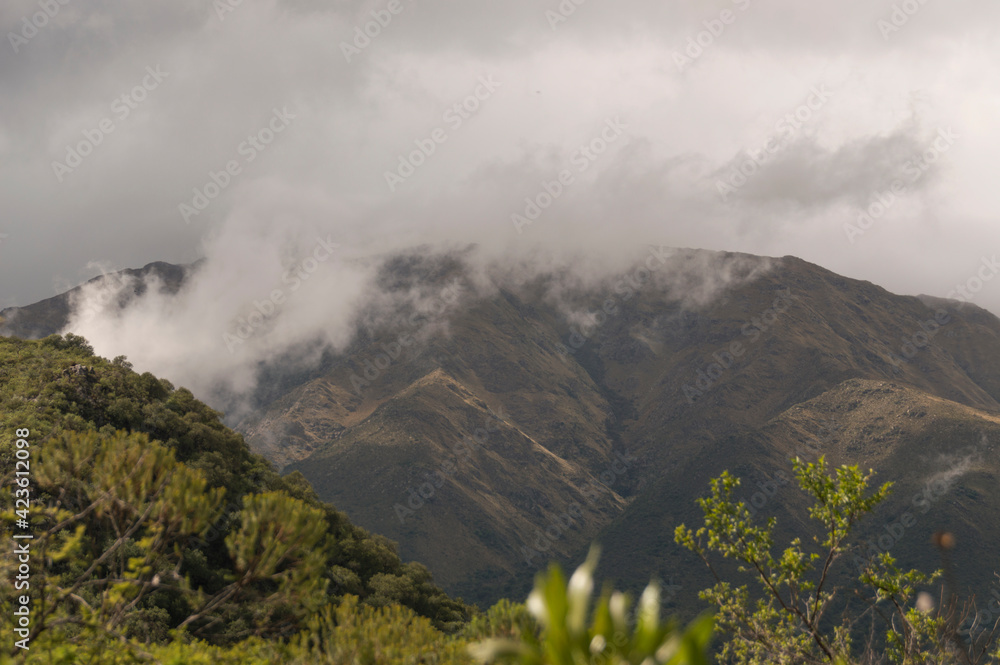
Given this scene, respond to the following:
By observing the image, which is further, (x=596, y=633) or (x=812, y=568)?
(x=812, y=568)

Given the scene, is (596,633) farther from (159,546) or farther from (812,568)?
(812,568)

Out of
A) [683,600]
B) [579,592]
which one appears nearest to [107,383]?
[579,592]

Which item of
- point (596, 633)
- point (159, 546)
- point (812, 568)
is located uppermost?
point (159, 546)

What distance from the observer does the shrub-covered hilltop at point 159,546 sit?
15.4 m

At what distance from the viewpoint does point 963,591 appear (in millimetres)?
141750

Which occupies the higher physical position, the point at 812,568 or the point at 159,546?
the point at 159,546

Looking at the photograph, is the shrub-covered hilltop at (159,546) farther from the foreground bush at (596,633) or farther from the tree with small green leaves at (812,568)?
the foreground bush at (596,633)

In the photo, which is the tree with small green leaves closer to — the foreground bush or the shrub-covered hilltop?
the shrub-covered hilltop

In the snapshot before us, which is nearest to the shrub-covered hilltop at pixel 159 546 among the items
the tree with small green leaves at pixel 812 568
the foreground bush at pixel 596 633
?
the tree with small green leaves at pixel 812 568

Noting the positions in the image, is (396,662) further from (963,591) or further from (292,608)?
(963,591)

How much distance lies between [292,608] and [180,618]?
24339 mm

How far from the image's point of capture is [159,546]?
1588 centimetres

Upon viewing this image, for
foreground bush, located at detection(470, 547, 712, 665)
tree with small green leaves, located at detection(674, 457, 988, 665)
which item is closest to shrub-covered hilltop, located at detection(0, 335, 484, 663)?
tree with small green leaves, located at detection(674, 457, 988, 665)

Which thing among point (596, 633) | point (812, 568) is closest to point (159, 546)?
point (596, 633)
